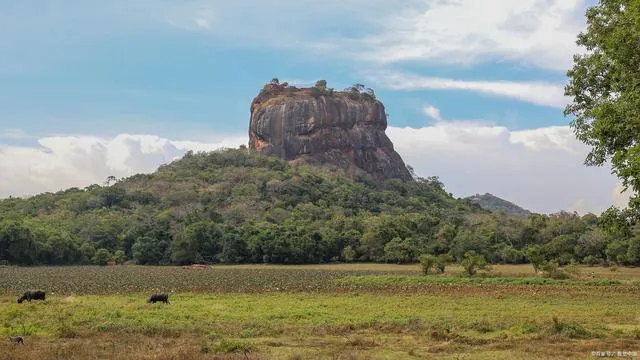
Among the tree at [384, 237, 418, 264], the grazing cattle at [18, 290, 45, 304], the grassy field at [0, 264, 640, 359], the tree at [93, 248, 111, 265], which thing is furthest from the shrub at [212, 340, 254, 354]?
the tree at [93, 248, 111, 265]

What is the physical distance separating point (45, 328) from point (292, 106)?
178 meters

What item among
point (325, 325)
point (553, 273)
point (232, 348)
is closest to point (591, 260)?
point (553, 273)

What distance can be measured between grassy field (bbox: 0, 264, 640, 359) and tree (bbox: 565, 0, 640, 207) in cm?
545

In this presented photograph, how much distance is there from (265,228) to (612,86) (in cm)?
8604

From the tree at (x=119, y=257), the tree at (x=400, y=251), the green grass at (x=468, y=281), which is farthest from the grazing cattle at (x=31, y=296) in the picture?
the tree at (x=119, y=257)

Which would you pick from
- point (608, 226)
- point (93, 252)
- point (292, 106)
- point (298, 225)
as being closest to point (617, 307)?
point (608, 226)

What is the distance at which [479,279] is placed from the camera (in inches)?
2138

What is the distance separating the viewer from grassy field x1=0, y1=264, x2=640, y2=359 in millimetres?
17047

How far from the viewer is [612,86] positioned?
20.6 m

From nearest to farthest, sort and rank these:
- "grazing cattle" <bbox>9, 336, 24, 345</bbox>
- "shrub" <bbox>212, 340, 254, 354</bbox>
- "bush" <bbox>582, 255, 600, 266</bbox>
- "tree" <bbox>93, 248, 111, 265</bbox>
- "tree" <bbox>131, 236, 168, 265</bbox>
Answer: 1. "shrub" <bbox>212, 340, 254, 354</bbox>
2. "grazing cattle" <bbox>9, 336, 24, 345</bbox>
3. "bush" <bbox>582, 255, 600, 266</bbox>
4. "tree" <bbox>93, 248, 111, 265</bbox>
5. "tree" <bbox>131, 236, 168, 265</bbox>

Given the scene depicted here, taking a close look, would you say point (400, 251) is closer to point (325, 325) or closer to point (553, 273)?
point (553, 273)

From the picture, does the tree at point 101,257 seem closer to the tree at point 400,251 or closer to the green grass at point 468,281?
the tree at point 400,251

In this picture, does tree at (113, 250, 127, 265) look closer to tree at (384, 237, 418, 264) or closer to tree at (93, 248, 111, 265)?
tree at (93, 248, 111, 265)

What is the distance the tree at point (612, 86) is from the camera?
1819 centimetres
